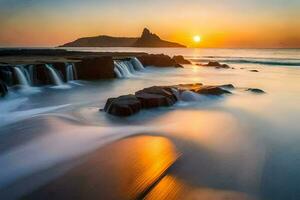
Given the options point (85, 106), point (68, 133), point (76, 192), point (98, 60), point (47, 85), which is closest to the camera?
point (76, 192)

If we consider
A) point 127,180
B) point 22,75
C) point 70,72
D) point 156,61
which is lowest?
point 156,61

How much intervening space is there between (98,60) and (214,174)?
19444 millimetres

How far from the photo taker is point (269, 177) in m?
6.14

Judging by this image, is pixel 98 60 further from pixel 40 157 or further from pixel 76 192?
pixel 76 192

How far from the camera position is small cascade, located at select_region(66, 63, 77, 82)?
22.1m

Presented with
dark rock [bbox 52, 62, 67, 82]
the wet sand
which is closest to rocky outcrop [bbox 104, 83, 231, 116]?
A: the wet sand

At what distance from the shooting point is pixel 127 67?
31.1m

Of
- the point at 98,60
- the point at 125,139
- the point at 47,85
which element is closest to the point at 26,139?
the point at 125,139

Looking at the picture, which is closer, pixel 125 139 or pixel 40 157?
pixel 40 157

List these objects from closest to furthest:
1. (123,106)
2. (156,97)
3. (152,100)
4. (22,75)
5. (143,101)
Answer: (123,106) → (143,101) → (152,100) → (156,97) → (22,75)

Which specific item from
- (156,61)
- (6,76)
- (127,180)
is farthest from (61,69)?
(156,61)

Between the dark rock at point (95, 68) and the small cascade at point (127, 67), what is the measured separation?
1509mm

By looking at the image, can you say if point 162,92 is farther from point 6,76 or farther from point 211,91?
point 6,76

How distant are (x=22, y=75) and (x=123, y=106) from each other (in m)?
9.53
